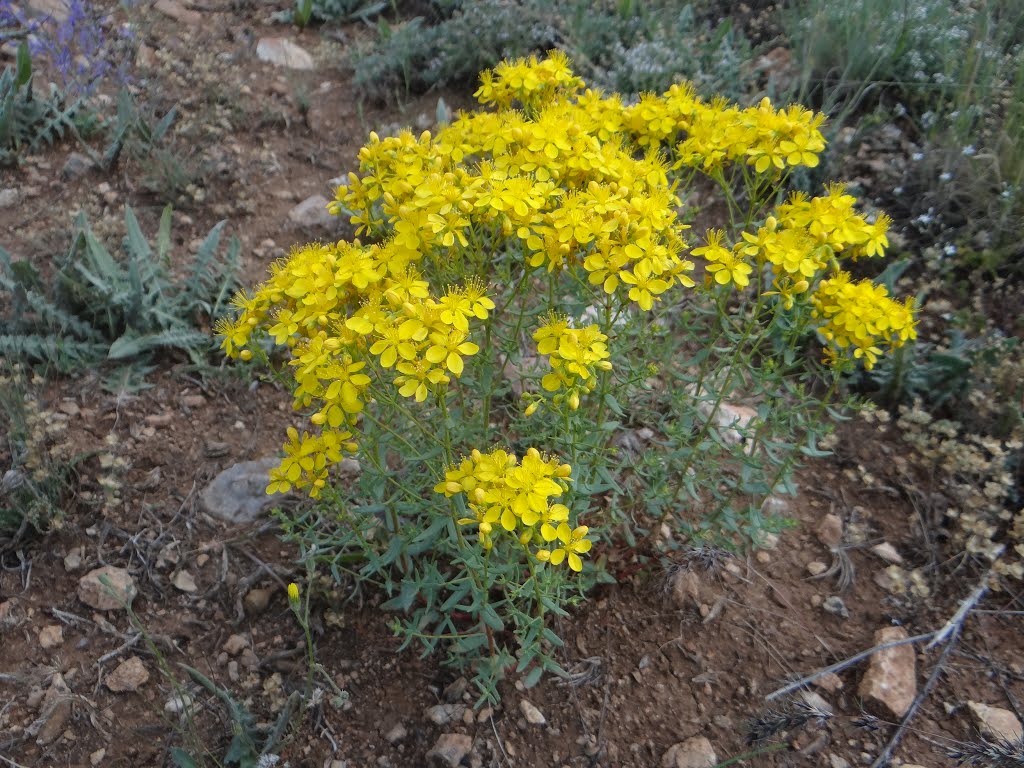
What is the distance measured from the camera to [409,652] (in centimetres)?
257

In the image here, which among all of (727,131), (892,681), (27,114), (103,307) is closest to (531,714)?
(892,681)

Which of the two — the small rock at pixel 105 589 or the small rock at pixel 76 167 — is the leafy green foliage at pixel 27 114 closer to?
the small rock at pixel 76 167

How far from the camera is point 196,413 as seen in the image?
3.32 m

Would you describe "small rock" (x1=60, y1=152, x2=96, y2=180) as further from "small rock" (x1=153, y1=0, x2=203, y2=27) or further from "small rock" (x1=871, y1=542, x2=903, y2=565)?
"small rock" (x1=871, y1=542, x2=903, y2=565)

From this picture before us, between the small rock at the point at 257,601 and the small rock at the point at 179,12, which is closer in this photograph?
the small rock at the point at 257,601

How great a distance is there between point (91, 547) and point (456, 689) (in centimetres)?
138

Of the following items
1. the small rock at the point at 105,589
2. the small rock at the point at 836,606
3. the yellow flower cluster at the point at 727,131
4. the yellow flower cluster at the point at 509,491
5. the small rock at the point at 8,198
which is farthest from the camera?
the small rock at the point at 8,198

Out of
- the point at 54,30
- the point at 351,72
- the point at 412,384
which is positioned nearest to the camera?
the point at 412,384

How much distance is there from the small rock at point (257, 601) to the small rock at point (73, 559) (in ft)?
1.98

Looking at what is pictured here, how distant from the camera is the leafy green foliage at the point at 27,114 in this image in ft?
13.7

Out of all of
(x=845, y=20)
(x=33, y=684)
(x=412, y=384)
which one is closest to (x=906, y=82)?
(x=845, y=20)

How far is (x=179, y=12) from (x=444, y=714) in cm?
506

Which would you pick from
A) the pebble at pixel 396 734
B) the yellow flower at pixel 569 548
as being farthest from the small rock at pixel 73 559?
the yellow flower at pixel 569 548

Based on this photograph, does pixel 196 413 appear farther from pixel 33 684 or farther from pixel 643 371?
pixel 643 371
